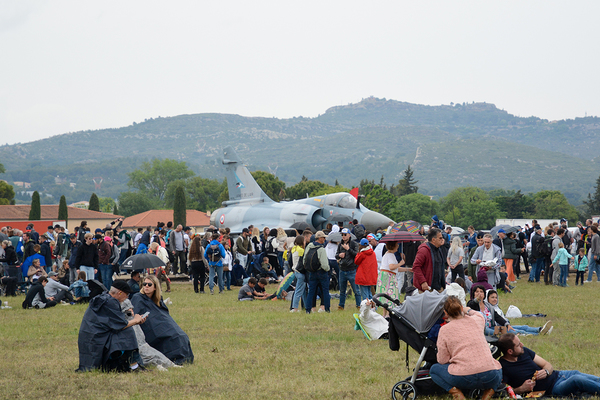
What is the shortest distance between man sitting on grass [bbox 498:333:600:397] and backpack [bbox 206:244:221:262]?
11.2 metres

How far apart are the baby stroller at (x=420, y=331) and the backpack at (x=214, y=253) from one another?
10.3 m

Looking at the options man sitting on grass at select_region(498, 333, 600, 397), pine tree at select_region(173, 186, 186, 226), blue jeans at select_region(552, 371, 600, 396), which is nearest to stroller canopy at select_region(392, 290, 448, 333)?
man sitting on grass at select_region(498, 333, 600, 397)

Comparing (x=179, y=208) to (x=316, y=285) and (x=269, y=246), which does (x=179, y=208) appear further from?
(x=316, y=285)

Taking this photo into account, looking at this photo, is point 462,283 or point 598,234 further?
point 598,234

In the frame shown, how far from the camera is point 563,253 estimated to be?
17453 millimetres

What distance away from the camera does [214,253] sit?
16.5 m

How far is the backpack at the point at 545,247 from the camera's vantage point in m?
18.3

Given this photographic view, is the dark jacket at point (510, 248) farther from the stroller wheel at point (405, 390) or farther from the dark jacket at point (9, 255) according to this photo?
the dark jacket at point (9, 255)

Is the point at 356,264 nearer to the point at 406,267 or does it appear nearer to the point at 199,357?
the point at 406,267

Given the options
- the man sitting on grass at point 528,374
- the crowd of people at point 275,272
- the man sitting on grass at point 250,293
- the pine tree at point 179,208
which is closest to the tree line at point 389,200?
the pine tree at point 179,208

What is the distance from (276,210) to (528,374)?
23.7 meters

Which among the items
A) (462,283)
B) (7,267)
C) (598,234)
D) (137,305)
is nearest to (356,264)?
(462,283)

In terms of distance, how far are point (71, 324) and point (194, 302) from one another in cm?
375

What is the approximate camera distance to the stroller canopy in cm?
638
